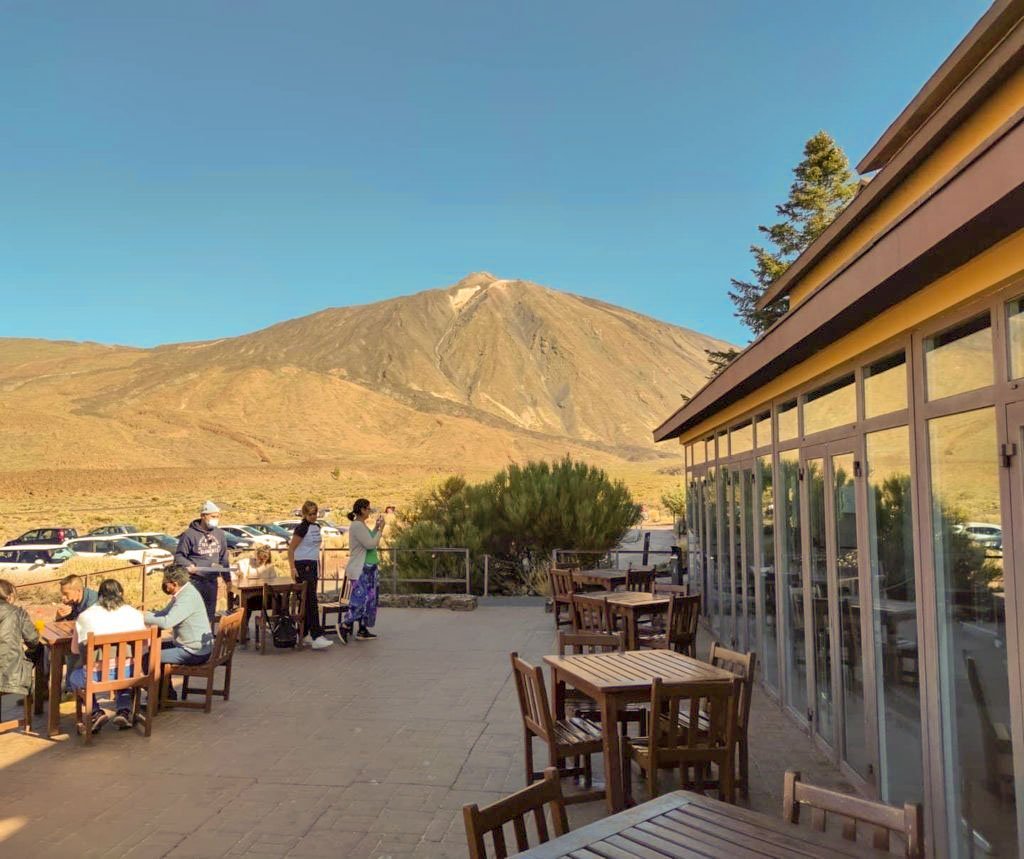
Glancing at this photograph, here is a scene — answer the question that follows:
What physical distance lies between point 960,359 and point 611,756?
2410mm

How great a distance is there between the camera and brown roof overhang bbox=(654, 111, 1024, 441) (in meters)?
1.94

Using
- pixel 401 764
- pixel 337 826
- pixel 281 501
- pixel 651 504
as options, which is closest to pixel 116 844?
pixel 337 826

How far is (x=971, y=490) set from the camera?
3.12 m

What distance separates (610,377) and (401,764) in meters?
159

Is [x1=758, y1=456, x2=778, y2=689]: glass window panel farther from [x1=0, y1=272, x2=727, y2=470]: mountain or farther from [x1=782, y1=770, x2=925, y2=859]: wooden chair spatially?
[x1=0, y1=272, x2=727, y2=470]: mountain

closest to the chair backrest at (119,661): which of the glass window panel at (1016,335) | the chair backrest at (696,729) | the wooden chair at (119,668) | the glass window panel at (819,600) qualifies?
the wooden chair at (119,668)

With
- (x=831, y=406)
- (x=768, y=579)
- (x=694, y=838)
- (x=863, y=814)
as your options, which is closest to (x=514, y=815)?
(x=694, y=838)

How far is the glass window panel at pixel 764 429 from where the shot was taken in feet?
21.9

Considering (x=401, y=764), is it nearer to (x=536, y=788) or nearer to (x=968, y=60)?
(x=536, y=788)

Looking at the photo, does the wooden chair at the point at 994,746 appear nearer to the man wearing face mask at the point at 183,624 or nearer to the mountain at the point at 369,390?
the man wearing face mask at the point at 183,624

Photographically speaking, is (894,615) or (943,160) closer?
(894,615)

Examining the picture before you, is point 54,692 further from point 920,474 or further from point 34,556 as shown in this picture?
point 34,556

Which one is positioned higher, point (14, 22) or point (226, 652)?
point (14, 22)

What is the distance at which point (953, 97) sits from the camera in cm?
488
